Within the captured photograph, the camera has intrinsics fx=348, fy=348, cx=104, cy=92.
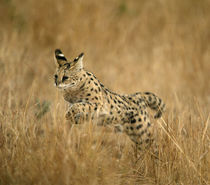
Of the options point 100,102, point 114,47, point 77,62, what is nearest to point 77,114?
point 100,102

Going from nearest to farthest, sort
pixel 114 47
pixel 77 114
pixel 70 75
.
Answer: pixel 77 114
pixel 70 75
pixel 114 47

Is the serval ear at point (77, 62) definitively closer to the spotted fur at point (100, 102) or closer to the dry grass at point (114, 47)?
the spotted fur at point (100, 102)

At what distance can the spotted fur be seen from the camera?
3777mm

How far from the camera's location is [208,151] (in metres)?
3.42

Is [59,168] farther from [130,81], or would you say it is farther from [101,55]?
[101,55]

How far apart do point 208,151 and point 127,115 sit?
1.05 m

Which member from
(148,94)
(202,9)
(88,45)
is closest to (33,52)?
(88,45)

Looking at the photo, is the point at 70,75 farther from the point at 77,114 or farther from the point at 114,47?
the point at 114,47

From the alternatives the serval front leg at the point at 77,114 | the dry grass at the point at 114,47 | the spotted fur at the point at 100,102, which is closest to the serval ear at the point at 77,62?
the spotted fur at the point at 100,102

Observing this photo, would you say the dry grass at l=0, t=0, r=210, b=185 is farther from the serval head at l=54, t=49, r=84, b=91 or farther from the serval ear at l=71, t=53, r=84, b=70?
the serval ear at l=71, t=53, r=84, b=70

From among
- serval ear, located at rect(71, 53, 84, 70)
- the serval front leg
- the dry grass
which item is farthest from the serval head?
the dry grass

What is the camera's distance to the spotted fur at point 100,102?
3777mm

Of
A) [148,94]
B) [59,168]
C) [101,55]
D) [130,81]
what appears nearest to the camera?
[59,168]

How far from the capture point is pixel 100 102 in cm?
387
